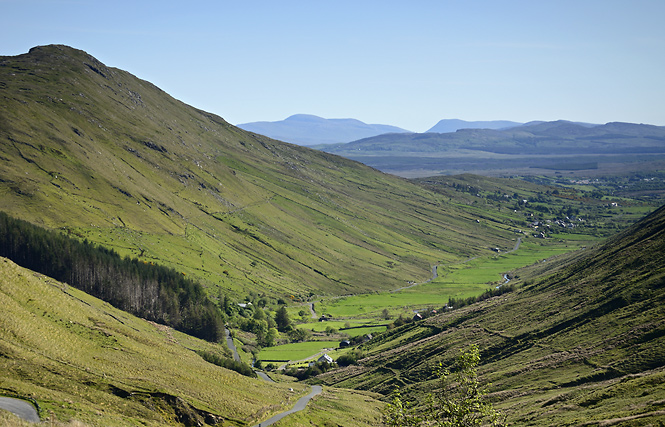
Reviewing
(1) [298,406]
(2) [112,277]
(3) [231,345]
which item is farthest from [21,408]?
(3) [231,345]

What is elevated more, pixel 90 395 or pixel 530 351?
pixel 90 395

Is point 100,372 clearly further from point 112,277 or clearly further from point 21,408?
point 112,277

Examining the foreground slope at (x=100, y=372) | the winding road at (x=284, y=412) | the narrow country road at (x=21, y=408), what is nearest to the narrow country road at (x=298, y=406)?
the winding road at (x=284, y=412)

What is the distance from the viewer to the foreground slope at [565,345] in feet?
259

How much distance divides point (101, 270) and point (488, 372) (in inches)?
4095

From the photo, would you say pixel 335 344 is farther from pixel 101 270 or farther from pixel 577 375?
pixel 577 375

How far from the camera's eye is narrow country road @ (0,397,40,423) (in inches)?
2320

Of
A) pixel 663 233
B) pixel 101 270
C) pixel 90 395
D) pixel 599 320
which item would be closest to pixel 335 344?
pixel 101 270

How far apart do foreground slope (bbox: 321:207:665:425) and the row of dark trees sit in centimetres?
4284

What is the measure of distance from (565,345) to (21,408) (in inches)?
3783

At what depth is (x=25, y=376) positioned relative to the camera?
2832 inches

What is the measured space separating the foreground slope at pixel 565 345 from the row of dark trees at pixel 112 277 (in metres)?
42.8

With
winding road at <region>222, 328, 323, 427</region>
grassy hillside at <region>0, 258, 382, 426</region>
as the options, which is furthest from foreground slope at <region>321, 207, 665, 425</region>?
grassy hillside at <region>0, 258, 382, 426</region>

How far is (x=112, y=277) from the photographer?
151875 mm
